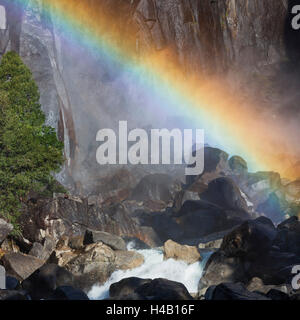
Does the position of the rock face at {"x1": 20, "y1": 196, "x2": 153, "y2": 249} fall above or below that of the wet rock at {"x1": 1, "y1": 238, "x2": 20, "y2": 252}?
above

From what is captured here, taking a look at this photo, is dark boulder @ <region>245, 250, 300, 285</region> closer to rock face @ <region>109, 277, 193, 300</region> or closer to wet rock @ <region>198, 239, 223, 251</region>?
rock face @ <region>109, 277, 193, 300</region>

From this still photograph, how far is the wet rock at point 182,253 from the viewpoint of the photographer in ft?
69.0

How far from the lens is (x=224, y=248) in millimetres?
19000

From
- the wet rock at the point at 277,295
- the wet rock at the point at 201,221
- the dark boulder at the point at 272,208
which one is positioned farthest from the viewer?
the dark boulder at the point at 272,208

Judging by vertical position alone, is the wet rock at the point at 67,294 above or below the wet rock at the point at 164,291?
below

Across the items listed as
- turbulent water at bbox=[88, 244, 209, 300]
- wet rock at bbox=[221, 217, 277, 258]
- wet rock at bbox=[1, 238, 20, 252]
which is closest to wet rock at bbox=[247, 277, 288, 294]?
wet rock at bbox=[221, 217, 277, 258]

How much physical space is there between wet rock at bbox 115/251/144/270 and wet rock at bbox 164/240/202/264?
4.80 feet

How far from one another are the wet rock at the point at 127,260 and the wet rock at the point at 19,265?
3.86m

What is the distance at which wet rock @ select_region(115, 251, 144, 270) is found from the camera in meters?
20.3

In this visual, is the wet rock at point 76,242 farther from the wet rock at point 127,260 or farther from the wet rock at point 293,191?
the wet rock at point 293,191

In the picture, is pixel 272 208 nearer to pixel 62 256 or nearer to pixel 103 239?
pixel 103 239

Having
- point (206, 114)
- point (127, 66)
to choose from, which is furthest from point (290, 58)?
point (127, 66)

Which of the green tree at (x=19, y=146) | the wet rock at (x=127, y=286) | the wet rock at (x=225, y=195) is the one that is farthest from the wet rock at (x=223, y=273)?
the wet rock at (x=225, y=195)
